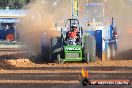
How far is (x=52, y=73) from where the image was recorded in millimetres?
17125

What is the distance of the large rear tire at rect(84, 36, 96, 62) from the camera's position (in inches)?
814

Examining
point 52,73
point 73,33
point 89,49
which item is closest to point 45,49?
point 73,33

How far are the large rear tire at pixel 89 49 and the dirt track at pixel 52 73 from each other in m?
0.33

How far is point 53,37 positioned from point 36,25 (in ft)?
36.6

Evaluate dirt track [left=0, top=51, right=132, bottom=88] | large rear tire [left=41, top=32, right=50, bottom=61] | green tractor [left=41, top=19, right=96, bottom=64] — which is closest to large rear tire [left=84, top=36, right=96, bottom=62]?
green tractor [left=41, top=19, right=96, bottom=64]

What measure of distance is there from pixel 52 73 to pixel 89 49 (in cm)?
394

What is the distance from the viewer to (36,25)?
3238cm

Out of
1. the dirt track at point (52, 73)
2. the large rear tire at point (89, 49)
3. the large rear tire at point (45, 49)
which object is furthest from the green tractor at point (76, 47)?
the large rear tire at point (45, 49)

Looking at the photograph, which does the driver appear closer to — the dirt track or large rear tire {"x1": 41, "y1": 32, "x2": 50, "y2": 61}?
the dirt track

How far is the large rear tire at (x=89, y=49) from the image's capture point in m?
20.7

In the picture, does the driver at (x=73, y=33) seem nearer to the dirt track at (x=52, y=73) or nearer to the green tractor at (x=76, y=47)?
the green tractor at (x=76, y=47)

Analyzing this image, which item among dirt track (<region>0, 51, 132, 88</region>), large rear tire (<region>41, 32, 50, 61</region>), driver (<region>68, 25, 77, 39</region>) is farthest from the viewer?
large rear tire (<region>41, 32, 50, 61</region>)

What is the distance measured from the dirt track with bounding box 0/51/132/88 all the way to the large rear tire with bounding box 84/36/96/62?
13.0 inches

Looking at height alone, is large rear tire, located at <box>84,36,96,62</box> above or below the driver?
below
